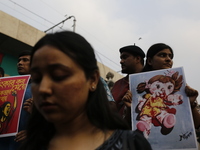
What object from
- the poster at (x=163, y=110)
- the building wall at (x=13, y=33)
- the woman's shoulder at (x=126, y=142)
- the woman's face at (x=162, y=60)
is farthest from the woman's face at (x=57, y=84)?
the building wall at (x=13, y=33)

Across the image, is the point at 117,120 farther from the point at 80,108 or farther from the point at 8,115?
the point at 8,115

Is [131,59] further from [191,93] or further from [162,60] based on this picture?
[191,93]

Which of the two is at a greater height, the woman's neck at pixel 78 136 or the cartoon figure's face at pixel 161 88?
the cartoon figure's face at pixel 161 88

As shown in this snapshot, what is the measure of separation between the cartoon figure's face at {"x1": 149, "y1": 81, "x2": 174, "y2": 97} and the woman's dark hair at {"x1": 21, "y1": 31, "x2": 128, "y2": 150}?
3.42 ft

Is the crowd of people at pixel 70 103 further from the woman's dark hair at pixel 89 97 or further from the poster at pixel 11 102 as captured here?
the poster at pixel 11 102

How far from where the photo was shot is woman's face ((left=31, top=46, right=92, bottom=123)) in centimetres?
95

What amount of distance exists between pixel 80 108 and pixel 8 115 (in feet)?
4.45

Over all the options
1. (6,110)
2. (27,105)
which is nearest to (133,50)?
(27,105)

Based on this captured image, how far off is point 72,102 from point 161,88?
132 centimetres

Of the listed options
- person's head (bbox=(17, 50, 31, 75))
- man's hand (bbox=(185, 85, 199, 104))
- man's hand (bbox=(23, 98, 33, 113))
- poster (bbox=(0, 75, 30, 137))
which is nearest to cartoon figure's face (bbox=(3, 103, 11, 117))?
poster (bbox=(0, 75, 30, 137))

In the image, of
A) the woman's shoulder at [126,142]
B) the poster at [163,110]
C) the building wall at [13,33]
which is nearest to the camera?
the woman's shoulder at [126,142]

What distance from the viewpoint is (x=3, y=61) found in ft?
29.3

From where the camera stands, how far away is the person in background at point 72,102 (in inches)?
37.4

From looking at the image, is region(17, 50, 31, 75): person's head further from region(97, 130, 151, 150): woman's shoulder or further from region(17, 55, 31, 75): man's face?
region(97, 130, 151, 150): woman's shoulder
